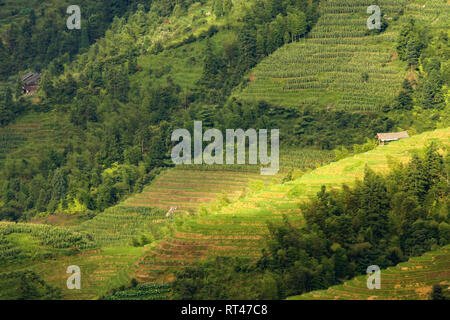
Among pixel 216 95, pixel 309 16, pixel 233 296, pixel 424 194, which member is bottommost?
pixel 233 296

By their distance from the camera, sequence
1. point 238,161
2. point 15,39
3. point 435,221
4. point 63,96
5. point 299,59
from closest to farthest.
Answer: point 435,221, point 238,161, point 299,59, point 63,96, point 15,39

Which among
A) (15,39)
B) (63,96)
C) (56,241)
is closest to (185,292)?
(56,241)

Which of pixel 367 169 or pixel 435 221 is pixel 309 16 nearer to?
pixel 367 169

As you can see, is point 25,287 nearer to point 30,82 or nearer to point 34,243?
point 34,243

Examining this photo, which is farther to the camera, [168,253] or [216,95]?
[216,95]

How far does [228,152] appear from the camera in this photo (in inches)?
1736

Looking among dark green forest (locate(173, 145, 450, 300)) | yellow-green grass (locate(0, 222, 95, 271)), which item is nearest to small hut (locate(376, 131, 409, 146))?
dark green forest (locate(173, 145, 450, 300))

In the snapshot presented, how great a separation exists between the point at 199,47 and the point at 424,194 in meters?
21.7

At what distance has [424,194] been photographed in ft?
115

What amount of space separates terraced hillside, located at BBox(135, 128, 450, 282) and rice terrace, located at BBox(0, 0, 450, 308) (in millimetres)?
71

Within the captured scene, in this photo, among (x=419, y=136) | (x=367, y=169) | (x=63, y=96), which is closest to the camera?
(x=367, y=169)

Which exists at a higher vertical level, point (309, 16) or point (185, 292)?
point (309, 16)

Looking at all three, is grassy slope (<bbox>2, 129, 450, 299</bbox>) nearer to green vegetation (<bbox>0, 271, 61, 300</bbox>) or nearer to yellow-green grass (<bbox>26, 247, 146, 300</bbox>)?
yellow-green grass (<bbox>26, 247, 146, 300</bbox>)

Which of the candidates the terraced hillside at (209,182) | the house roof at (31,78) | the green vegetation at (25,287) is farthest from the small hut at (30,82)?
the green vegetation at (25,287)
